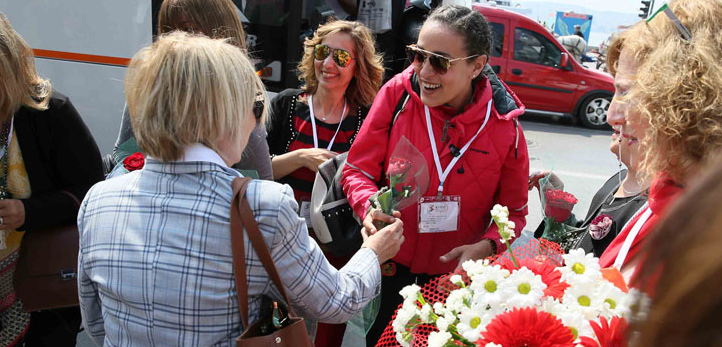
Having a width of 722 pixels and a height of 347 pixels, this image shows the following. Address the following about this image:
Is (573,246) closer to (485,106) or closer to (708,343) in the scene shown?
(485,106)

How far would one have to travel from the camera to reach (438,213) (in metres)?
2.36

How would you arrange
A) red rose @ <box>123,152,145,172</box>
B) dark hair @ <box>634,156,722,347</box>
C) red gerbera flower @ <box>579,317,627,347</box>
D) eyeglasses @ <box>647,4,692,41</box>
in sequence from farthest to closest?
red rose @ <box>123,152,145,172</box>, eyeglasses @ <box>647,4,692,41</box>, red gerbera flower @ <box>579,317,627,347</box>, dark hair @ <box>634,156,722,347</box>

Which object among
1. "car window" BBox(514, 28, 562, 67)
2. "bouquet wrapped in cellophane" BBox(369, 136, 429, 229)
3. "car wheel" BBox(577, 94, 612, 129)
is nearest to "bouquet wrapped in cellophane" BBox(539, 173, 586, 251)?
"bouquet wrapped in cellophane" BBox(369, 136, 429, 229)

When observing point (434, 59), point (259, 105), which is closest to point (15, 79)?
point (259, 105)

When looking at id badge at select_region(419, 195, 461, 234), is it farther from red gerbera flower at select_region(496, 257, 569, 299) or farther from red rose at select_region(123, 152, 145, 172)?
red rose at select_region(123, 152, 145, 172)

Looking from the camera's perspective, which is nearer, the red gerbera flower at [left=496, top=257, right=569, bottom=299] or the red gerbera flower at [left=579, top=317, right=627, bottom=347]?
the red gerbera flower at [left=579, top=317, right=627, bottom=347]

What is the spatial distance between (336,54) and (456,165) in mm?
1125

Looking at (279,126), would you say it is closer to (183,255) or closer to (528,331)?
(183,255)

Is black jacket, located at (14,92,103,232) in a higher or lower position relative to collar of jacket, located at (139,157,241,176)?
lower

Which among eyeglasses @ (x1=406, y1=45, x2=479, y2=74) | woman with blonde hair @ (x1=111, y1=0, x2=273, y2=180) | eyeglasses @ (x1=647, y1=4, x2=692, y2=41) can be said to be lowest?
eyeglasses @ (x1=406, y1=45, x2=479, y2=74)

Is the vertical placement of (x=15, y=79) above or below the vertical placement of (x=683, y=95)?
below

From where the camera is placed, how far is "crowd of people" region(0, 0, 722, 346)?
119 cm

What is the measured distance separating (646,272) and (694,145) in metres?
0.82

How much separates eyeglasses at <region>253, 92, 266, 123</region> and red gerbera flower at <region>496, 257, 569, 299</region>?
79 centimetres
